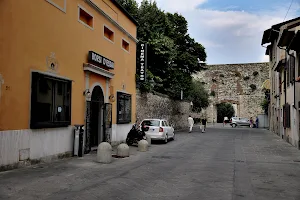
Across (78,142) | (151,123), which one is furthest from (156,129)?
(78,142)

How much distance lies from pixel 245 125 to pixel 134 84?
28806 mm

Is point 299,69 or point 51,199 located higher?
point 299,69

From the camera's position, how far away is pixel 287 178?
8.52 meters

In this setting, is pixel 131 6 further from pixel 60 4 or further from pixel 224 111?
pixel 224 111

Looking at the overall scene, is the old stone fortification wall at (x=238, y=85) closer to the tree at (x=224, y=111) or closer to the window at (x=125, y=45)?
the tree at (x=224, y=111)

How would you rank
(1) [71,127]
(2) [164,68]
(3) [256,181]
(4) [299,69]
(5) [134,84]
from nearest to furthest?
(3) [256,181] < (1) [71,127] < (4) [299,69] < (5) [134,84] < (2) [164,68]

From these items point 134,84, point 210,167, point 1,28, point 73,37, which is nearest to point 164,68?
point 134,84

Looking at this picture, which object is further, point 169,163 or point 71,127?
point 71,127

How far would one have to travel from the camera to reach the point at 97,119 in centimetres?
1521

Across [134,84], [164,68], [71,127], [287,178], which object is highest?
[164,68]

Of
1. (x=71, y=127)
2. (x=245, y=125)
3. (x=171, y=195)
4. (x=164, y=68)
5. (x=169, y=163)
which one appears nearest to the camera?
(x=171, y=195)

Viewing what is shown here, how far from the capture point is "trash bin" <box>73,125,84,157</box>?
11.9 meters

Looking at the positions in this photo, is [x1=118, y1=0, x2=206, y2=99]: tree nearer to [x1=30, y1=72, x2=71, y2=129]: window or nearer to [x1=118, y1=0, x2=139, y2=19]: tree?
[x1=118, y1=0, x2=139, y2=19]: tree

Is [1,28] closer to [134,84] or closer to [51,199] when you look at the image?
[51,199]
